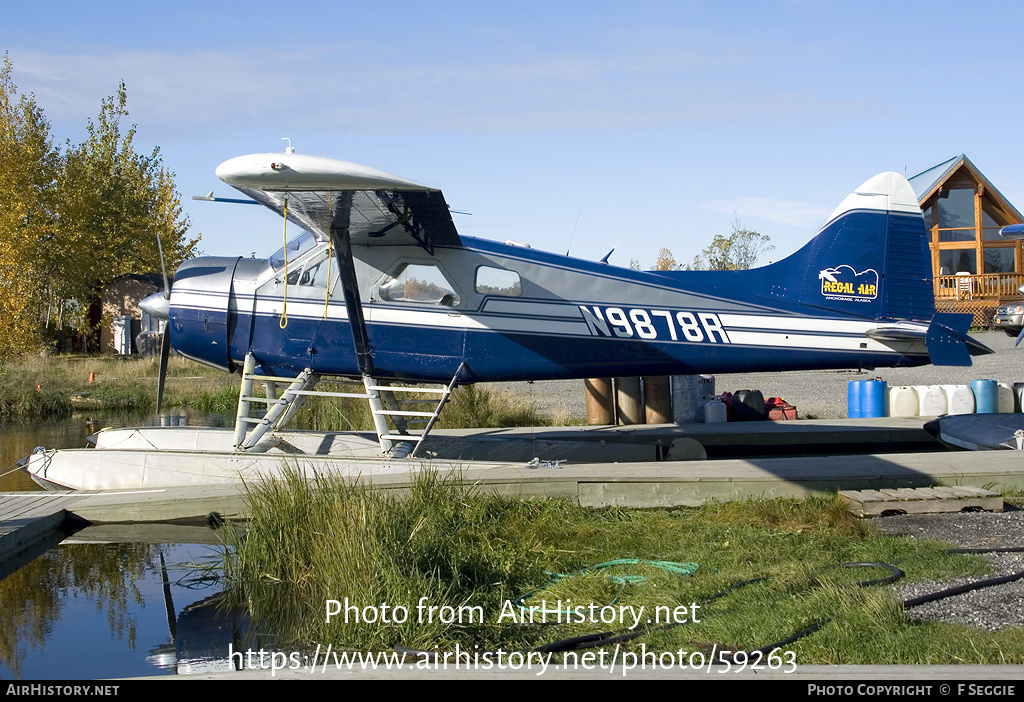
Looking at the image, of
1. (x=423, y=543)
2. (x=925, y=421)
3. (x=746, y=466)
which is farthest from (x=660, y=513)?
(x=925, y=421)

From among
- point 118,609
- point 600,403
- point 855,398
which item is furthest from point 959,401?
point 118,609

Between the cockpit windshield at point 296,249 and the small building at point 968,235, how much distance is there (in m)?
31.2

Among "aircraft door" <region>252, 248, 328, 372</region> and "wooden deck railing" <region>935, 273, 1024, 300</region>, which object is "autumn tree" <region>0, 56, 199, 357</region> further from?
"wooden deck railing" <region>935, 273, 1024, 300</region>

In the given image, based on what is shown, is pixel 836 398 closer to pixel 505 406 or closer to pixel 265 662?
pixel 505 406

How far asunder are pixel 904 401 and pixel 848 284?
15.5ft

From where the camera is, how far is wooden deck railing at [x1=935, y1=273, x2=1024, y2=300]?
111 feet

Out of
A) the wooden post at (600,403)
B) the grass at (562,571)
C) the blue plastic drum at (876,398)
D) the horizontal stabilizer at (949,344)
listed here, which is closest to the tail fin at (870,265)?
the horizontal stabilizer at (949,344)

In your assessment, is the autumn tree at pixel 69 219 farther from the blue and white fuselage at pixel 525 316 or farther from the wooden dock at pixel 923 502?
the wooden dock at pixel 923 502

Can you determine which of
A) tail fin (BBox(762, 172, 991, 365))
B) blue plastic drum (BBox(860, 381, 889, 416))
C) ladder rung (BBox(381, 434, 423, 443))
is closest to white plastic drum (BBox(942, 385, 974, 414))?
blue plastic drum (BBox(860, 381, 889, 416))

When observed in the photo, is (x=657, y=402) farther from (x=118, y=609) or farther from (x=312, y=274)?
(x=118, y=609)

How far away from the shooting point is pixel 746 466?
306 inches

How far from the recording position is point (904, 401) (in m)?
13.0

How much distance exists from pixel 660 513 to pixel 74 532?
5124 millimetres

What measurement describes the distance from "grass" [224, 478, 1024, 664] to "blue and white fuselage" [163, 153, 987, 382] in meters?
2.17
